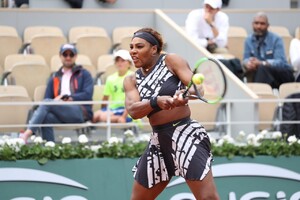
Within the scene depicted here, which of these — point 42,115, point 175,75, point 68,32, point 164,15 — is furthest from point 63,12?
point 175,75

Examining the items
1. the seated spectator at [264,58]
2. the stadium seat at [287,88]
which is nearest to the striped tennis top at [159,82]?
the stadium seat at [287,88]

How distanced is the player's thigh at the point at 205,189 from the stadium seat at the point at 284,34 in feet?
21.3

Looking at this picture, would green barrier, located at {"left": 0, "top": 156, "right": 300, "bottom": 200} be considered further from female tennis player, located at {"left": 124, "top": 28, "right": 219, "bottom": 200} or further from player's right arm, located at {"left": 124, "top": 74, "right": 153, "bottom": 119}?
player's right arm, located at {"left": 124, "top": 74, "right": 153, "bottom": 119}

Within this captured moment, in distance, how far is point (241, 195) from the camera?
1113 cm

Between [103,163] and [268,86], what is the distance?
285 centimetres

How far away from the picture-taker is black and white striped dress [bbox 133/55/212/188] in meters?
8.55

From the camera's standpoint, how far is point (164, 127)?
28.4 feet

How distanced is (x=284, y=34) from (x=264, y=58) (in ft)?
6.05

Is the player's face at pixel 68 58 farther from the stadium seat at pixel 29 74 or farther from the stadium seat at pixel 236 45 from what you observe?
the stadium seat at pixel 236 45

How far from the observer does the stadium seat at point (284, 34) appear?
588 inches

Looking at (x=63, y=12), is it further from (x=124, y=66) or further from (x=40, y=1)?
(x=124, y=66)

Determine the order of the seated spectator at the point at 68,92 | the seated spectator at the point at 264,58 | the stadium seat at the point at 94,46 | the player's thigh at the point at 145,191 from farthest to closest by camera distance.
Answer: the stadium seat at the point at 94,46 → the seated spectator at the point at 264,58 → the seated spectator at the point at 68,92 → the player's thigh at the point at 145,191

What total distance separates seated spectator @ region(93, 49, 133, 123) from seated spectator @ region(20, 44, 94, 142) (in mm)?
196

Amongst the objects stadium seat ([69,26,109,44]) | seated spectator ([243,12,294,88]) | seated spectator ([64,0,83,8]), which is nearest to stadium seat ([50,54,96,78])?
stadium seat ([69,26,109,44])
